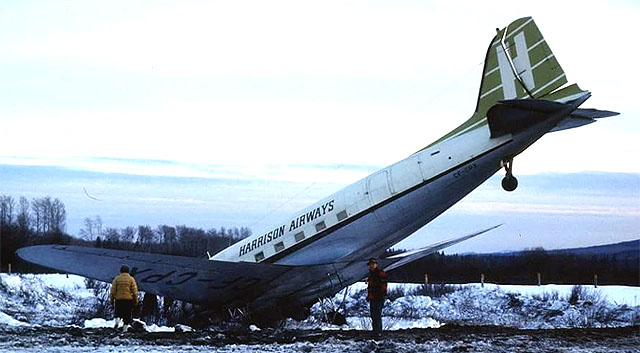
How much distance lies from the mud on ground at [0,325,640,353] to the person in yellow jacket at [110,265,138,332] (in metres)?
0.53

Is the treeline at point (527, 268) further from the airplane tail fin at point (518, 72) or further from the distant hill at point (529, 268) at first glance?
the airplane tail fin at point (518, 72)

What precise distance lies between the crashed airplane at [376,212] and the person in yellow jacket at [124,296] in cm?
238

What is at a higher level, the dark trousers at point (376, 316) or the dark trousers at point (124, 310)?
the dark trousers at point (124, 310)

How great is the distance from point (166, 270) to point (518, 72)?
457 inches

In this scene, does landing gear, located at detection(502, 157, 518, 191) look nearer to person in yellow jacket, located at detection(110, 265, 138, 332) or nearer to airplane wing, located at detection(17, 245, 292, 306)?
airplane wing, located at detection(17, 245, 292, 306)

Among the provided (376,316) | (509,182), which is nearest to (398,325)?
(509,182)

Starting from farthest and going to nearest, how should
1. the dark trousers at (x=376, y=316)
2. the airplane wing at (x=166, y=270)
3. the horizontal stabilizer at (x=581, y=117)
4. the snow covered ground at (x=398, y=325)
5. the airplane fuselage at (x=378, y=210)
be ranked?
the airplane wing at (x=166, y=270) < the airplane fuselage at (x=378, y=210) < the horizontal stabilizer at (x=581, y=117) < the dark trousers at (x=376, y=316) < the snow covered ground at (x=398, y=325)

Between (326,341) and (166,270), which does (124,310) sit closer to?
(166,270)

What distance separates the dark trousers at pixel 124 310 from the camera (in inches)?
971

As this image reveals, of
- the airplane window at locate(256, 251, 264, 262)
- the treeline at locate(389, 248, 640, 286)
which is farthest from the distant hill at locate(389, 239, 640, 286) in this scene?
the airplane window at locate(256, 251, 264, 262)

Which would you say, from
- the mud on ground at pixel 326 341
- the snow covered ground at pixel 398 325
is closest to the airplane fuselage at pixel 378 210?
the snow covered ground at pixel 398 325

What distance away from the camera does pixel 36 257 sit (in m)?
27.3

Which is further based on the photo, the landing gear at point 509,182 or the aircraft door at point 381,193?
the aircraft door at point 381,193

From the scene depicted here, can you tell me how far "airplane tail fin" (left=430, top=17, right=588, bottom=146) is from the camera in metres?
25.8
